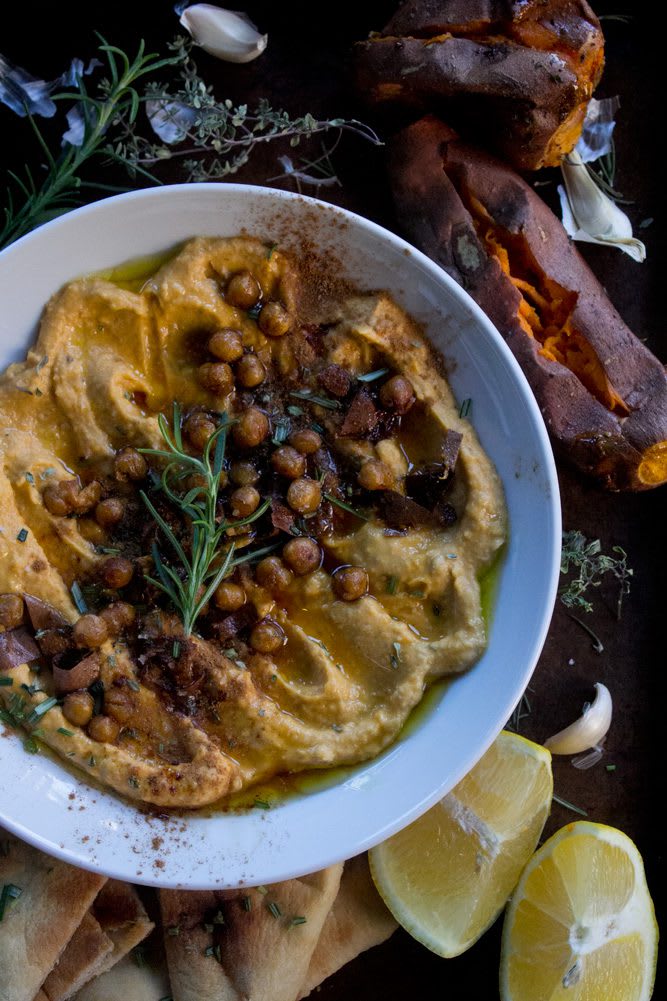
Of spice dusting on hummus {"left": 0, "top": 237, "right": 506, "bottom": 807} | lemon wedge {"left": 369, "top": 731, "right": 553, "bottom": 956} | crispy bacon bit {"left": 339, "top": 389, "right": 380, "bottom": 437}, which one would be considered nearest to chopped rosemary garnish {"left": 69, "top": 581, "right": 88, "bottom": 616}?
spice dusting on hummus {"left": 0, "top": 237, "right": 506, "bottom": 807}

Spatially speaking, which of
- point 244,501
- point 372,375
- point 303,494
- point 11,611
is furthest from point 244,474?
point 11,611

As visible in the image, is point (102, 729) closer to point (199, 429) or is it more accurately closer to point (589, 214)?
point (199, 429)

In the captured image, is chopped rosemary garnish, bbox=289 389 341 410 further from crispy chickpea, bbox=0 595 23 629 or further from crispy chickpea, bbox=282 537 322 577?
crispy chickpea, bbox=0 595 23 629

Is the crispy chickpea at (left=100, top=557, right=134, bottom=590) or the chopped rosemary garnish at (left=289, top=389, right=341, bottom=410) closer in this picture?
the crispy chickpea at (left=100, top=557, right=134, bottom=590)

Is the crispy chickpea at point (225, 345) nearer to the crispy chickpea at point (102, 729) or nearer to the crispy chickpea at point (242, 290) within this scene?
the crispy chickpea at point (242, 290)

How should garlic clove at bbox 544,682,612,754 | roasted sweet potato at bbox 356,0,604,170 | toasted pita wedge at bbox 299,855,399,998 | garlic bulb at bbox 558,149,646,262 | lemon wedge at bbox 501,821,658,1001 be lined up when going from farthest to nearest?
garlic bulb at bbox 558,149,646,262 → garlic clove at bbox 544,682,612,754 → toasted pita wedge at bbox 299,855,399,998 → lemon wedge at bbox 501,821,658,1001 → roasted sweet potato at bbox 356,0,604,170

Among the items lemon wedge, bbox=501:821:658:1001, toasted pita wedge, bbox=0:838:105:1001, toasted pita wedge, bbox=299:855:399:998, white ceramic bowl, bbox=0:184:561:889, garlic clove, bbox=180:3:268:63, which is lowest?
lemon wedge, bbox=501:821:658:1001

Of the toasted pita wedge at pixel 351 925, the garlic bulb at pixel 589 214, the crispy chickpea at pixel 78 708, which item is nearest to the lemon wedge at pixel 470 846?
the toasted pita wedge at pixel 351 925
